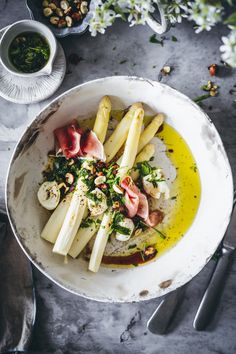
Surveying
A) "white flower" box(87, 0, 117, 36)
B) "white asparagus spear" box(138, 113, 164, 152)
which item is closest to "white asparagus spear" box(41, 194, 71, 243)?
"white asparagus spear" box(138, 113, 164, 152)

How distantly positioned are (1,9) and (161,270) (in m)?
0.85

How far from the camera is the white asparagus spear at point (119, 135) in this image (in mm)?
1440

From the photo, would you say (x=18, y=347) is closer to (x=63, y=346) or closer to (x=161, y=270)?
(x=63, y=346)

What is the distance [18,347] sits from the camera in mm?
1510

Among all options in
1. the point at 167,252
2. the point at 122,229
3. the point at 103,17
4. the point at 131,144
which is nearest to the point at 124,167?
the point at 131,144

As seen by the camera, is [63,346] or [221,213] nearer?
[221,213]

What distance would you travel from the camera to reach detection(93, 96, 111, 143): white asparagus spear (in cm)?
143

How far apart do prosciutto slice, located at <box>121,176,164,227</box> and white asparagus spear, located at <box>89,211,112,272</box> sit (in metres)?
0.06

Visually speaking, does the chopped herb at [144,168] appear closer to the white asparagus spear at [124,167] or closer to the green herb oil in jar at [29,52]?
the white asparagus spear at [124,167]

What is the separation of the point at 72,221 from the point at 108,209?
0.10 meters

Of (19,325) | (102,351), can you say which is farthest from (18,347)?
(102,351)

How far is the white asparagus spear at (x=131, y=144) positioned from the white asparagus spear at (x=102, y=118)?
7 cm

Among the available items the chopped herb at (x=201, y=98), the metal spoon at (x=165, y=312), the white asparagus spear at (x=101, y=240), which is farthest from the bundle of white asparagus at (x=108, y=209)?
the metal spoon at (x=165, y=312)

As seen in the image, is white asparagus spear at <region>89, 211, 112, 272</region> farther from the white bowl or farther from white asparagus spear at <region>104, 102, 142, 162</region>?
the white bowl
